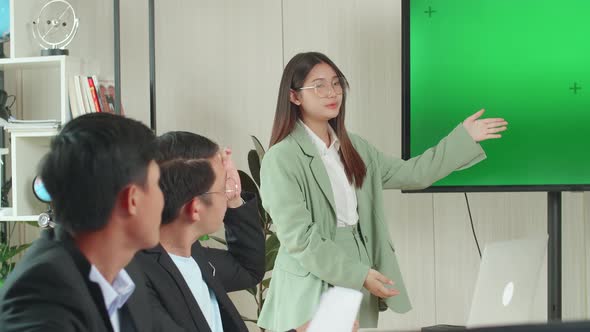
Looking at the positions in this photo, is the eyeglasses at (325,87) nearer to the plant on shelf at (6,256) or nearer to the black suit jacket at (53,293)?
the plant on shelf at (6,256)

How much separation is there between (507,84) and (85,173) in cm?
255

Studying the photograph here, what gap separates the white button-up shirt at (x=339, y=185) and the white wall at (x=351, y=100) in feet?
3.33

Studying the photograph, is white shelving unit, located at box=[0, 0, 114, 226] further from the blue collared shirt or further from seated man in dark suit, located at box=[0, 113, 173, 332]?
seated man in dark suit, located at box=[0, 113, 173, 332]

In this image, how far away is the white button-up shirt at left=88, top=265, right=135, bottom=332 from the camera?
3.92ft

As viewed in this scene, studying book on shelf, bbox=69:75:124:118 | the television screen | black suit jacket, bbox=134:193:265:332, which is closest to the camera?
black suit jacket, bbox=134:193:265:332

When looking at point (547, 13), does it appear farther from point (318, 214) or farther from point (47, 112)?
point (47, 112)

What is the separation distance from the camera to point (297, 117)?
3084 mm

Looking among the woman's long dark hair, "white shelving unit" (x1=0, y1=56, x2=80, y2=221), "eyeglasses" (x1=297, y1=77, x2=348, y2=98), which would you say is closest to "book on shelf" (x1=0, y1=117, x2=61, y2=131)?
"white shelving unit" (x1=0, y1=56, x2=80, y2=221)

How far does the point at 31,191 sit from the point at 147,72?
2.81 feet

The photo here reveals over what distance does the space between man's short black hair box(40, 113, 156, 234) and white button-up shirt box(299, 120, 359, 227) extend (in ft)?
5.89

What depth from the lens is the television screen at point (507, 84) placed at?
3.41 metres

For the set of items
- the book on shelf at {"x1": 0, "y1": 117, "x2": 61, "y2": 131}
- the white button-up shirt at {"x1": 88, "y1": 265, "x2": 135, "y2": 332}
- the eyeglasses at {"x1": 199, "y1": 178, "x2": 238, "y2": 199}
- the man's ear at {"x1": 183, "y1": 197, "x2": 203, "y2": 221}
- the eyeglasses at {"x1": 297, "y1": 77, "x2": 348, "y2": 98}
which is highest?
the eyeglasses at {"x1": 297, "y1": 77, "x2": 348, "y2": 98}

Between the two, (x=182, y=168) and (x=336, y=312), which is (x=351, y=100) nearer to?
(x=182, y=168)

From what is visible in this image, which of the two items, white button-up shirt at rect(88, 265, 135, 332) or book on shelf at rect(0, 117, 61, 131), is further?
book on shelf at rect(0, 117, 61, 131)
